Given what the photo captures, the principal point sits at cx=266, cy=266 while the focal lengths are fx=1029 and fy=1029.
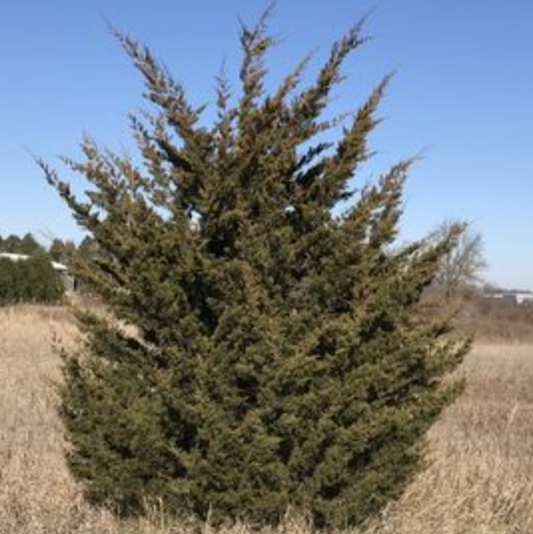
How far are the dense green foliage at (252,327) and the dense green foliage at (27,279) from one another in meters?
47.3

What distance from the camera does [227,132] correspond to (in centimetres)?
626

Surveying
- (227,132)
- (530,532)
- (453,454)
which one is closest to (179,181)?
(227,132)

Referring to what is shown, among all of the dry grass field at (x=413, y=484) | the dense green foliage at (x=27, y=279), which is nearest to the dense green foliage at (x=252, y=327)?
the dry grass field at (x=413, y=484)

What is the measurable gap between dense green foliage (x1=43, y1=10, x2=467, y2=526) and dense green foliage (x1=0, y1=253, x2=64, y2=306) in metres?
47.3

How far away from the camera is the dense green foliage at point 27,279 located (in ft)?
175

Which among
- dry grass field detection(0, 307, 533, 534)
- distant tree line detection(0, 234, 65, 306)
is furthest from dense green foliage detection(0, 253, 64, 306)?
dry grass field detection(0, 307, 533, 534)

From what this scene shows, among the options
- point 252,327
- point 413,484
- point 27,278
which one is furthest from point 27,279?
point 252,327

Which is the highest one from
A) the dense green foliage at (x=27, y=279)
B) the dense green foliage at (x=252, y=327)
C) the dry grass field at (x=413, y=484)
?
the dense green foliage at (x=27, y=279)

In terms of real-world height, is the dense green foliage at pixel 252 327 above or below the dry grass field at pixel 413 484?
above

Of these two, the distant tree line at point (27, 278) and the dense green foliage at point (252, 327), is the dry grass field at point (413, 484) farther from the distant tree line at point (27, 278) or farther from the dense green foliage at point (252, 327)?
the distant tree line at point (27, 278)

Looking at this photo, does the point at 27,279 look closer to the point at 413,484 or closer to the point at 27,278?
the point at 27,278

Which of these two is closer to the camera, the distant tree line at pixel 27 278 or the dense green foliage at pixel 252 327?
the dense green foliage at pixel 252 327

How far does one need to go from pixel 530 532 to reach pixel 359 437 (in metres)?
1.70

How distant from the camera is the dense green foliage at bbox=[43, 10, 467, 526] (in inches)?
229
